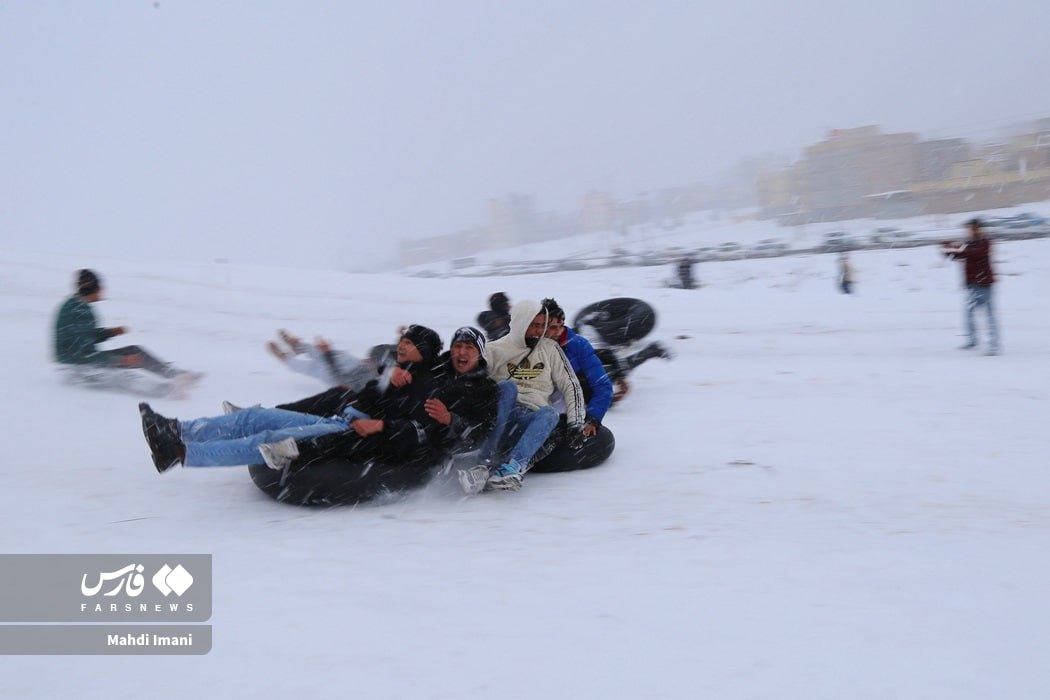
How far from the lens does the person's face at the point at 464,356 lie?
4.67 meters

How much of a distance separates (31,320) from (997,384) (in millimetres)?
12345

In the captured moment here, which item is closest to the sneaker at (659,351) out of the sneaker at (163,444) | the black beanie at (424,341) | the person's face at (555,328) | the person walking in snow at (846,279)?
the person's face at (555,328)

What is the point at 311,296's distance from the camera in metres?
15.4

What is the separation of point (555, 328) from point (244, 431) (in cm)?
223

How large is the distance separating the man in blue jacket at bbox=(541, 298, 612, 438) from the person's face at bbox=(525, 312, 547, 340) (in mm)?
81

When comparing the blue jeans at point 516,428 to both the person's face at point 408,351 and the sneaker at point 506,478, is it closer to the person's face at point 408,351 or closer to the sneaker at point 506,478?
the sneaker at point 506,478

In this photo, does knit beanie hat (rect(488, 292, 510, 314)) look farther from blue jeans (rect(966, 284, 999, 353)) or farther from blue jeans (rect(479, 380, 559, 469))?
blue jeans (rect(966, 284, 999, 353))

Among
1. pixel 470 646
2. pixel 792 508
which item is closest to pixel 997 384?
pixel 792 508

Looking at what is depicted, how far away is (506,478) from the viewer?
4.54m

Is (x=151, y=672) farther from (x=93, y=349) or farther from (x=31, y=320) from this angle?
(x=31, y=320)

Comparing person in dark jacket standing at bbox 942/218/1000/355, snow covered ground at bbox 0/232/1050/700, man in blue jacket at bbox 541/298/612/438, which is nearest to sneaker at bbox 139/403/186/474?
snow covered ground at bbox 0/232/1050/700

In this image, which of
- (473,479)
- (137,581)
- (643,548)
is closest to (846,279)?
(473,479)

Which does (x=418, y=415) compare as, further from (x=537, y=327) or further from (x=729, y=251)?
(x=729, y=251)

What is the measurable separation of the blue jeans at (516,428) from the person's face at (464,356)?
30 centimetres
